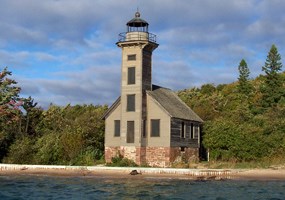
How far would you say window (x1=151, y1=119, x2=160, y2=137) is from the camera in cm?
3994

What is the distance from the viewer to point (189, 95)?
6962 centimetres

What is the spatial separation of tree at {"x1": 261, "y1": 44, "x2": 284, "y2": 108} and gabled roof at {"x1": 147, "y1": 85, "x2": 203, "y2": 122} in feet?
70.2

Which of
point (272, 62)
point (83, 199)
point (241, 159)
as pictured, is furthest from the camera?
point (272, 62)

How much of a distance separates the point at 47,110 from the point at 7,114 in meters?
7.05

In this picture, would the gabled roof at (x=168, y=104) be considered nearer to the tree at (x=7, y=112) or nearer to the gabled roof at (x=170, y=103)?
the gabled roof at (x=170, y=103)

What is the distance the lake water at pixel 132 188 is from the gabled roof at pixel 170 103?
10.2 meters

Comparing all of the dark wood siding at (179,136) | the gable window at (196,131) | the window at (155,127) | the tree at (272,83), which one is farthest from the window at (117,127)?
the tree at (272,83)

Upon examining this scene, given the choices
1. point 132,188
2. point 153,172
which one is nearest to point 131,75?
point 153,172

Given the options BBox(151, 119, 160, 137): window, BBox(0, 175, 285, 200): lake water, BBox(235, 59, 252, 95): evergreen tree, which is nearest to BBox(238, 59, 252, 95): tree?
BBox(235, 59, 252, 95): evergreen tree

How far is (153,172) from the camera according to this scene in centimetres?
3325

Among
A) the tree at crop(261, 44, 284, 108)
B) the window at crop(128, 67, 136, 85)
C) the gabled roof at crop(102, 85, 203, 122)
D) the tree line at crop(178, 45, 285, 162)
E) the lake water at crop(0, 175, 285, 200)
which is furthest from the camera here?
the tree at crop(261, 44, 284, 108)

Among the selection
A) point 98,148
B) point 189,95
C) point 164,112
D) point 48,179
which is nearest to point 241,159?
point 164,112

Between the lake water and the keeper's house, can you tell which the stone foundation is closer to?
the keeper's house

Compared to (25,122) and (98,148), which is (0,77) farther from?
(98,148)
